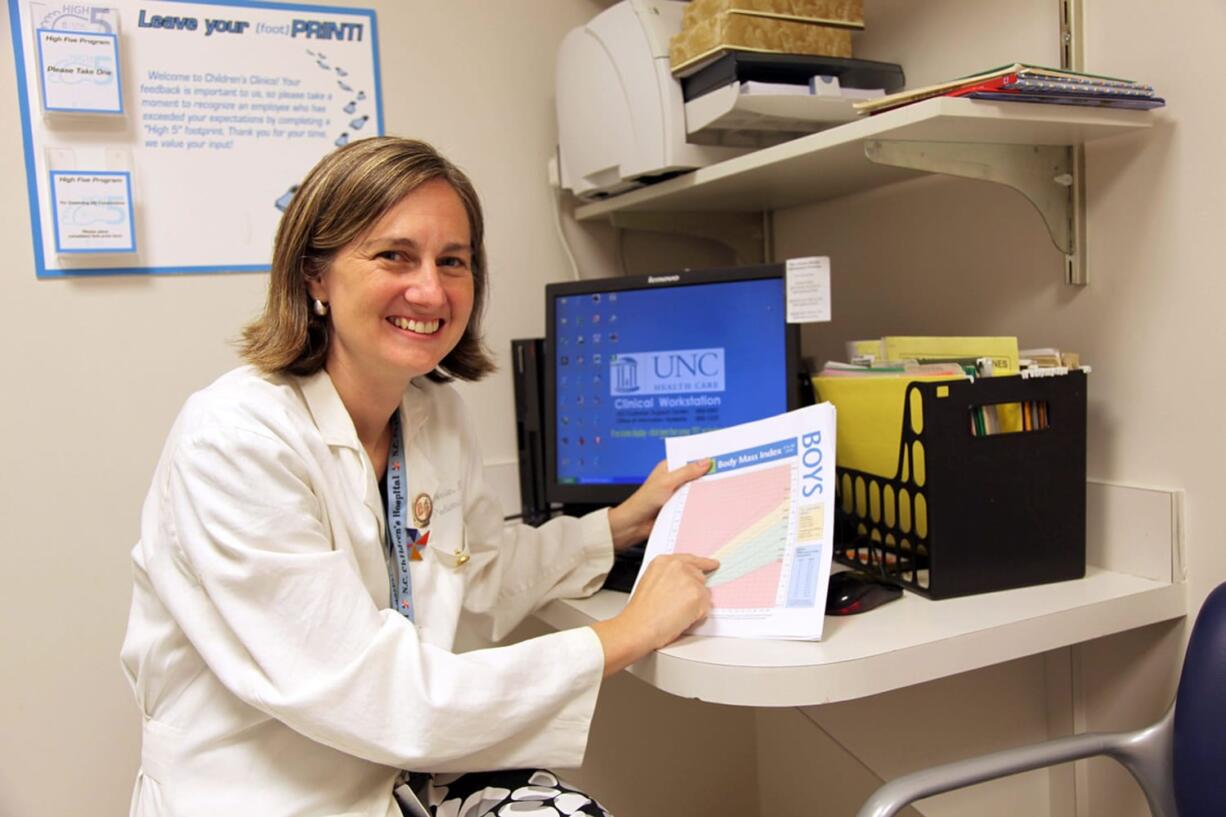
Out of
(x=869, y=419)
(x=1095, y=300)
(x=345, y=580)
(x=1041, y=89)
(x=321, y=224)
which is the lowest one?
(x=345, y=580)

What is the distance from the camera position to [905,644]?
1.01 m

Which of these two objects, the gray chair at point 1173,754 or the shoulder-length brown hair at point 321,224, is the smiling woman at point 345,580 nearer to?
the shoulder-length brown hair at point 321,224

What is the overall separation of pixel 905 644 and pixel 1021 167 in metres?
0.66

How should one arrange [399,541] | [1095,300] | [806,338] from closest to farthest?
[399,541] < [1095,300] < [806,338]

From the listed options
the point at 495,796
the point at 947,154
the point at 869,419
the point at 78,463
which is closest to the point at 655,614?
the point at 495,796

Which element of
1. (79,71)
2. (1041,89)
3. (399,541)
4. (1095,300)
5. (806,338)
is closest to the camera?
(1041,89)

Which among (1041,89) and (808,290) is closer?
Answer: (1041,89)

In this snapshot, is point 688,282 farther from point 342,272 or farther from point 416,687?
point 416,687

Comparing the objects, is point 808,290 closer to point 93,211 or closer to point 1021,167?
point 1021,167

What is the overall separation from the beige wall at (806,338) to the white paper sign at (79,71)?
7 centimetres

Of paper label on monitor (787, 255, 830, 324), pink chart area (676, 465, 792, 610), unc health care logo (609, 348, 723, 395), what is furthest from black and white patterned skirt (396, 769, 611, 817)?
paper label on monitor (787, 255, 830, 324)

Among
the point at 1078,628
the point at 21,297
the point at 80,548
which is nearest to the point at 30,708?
the point at 80,548

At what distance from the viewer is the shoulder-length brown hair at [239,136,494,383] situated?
3.63 ft

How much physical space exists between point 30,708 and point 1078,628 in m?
1.56
